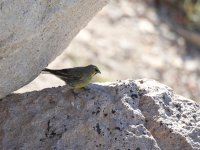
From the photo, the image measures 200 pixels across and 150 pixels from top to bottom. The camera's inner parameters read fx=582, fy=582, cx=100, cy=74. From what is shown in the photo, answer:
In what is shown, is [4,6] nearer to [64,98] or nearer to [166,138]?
[64,98]

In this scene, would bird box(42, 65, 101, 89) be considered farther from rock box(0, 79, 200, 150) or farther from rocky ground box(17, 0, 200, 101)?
rocky ground box(17, 0, 200, 101)

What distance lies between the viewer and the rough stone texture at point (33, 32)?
3.78m

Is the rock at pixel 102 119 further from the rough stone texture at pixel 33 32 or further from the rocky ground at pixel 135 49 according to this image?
the rocky ground at pixel 135 49

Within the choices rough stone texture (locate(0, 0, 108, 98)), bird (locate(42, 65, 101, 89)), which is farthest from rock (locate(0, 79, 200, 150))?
rough stone texture (locate(0, 0, 108, 98))

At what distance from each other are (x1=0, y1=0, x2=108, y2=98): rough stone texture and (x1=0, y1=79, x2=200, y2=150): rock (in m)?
0.23

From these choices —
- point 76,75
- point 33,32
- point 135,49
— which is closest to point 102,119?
point 76,75

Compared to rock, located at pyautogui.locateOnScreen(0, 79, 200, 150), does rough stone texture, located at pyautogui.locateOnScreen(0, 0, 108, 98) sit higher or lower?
higher

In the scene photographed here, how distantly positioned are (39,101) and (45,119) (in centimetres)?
20

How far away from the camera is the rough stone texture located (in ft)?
12.4

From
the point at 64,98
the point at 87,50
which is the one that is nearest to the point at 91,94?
the point at 64,98

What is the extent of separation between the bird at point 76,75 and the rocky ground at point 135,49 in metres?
3.49

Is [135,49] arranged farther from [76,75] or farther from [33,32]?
[33,32]

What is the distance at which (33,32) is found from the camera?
13.0ft

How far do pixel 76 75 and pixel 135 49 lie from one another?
4.98 m
